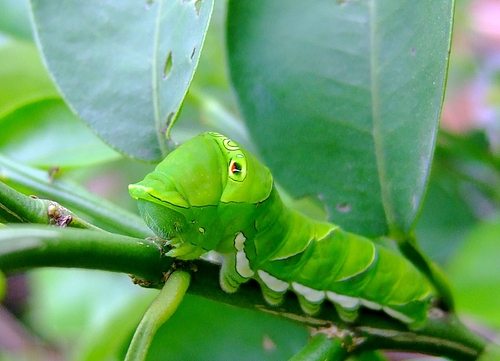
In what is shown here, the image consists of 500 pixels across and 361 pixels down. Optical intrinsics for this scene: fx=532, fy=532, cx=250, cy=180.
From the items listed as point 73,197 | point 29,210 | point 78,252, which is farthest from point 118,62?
point 78,252

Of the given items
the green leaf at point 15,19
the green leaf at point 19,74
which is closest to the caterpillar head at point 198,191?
the green leaf at point 19,74

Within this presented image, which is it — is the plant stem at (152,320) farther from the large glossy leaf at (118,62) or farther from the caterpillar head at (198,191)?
the large glossy leaf at (118,62)

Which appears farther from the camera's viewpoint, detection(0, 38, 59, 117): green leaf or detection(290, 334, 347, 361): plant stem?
detection(0, 38, 59, 117): green leaf

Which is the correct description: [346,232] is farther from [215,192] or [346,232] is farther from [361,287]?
[215,192]

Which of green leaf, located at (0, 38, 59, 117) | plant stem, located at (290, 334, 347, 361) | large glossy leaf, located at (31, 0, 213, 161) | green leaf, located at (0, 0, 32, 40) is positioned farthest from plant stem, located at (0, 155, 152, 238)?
green leaf, located at (0, 0, 32, 40)

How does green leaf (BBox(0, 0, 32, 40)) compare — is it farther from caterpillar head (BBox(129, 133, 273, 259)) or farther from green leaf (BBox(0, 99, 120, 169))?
caterpillar head (BBox(129, 133, 273, 259))

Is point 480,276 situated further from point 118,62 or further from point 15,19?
point 15,19

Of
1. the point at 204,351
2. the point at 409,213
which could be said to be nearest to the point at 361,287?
the point at 409,213
